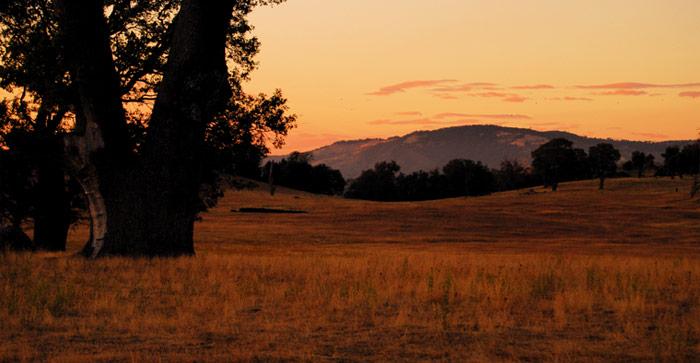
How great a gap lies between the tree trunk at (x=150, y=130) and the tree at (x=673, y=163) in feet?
393

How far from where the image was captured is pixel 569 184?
5728 inches

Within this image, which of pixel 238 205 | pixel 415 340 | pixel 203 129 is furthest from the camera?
pixel 238 205

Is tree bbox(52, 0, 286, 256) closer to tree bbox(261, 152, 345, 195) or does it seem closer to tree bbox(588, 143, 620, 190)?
tree bbox(588, 143, 620, 190)

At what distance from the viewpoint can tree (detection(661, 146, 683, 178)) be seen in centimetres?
12950

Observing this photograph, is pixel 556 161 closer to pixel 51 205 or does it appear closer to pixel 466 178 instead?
pixel 466 178

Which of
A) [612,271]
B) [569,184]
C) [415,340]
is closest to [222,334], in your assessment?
[415,340]

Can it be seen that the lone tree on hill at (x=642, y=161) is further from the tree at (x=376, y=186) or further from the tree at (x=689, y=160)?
the tree at (x=376, y=186)

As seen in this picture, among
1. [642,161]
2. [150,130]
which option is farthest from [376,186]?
[150,130]

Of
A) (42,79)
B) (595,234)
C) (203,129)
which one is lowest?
(595,234)

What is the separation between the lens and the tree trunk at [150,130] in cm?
2116

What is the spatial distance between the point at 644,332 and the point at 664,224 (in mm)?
67866

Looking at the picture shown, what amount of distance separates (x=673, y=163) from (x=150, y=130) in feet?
398

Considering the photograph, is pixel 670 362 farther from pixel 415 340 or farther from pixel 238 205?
pixel 238 205

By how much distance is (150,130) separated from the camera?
21.6m
